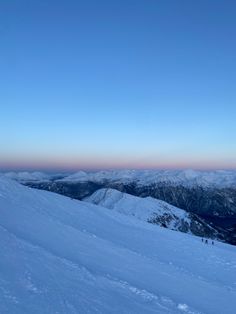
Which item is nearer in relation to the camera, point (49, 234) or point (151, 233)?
point (49, 234)

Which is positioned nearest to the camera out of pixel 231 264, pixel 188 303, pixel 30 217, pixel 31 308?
pixel 31 308

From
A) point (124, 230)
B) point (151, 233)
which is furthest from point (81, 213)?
point (151, 233)

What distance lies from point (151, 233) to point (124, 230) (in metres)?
3.20

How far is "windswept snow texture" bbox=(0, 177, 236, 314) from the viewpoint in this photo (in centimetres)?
1201

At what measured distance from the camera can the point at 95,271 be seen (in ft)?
51.6

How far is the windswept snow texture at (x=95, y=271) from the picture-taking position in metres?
12.0

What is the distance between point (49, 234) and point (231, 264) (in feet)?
42.9

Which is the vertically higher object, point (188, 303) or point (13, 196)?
point (13, 196)

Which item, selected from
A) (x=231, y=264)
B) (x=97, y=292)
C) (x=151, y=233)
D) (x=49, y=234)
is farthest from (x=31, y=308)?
(x=151, y=233)

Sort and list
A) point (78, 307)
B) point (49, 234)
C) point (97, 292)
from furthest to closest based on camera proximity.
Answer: point (49, 234), point (97, 292), point (78, 307)

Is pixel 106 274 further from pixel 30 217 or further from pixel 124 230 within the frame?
pixel 124 230

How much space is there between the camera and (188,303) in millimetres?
14297

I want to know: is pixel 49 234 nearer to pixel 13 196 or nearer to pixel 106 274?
pixel 106 274

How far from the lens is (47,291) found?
12203mm
